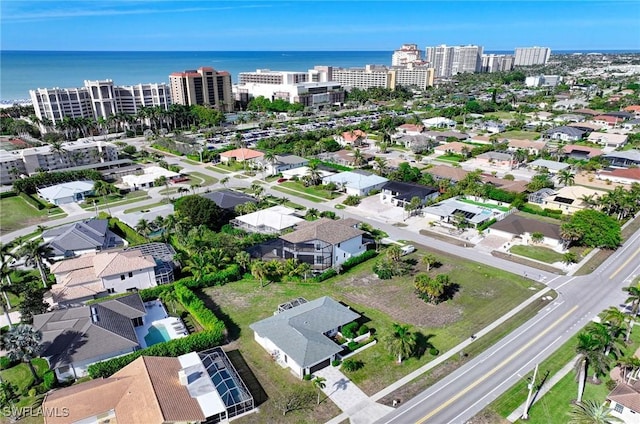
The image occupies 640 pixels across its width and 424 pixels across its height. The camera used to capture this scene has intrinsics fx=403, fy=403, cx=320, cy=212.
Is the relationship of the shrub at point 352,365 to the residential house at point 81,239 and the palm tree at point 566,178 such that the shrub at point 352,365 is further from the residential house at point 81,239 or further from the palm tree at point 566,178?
the palm tree at point 566,178

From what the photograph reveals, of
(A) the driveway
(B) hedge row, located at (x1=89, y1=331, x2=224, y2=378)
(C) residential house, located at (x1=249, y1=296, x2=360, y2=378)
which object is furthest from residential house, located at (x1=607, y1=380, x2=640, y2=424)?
(B) hedge row, located at (x1=89, y1=331, x2=224, y2=378)

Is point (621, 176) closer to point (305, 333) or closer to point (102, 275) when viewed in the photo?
point (305, 333)

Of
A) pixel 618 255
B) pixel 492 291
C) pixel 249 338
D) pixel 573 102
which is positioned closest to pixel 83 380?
pixel 249 338

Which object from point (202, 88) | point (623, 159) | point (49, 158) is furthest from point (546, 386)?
point (202, 88)

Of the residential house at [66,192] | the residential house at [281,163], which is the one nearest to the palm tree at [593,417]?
the residential house at [281,163]

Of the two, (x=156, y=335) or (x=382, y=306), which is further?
(x=382, y=306)

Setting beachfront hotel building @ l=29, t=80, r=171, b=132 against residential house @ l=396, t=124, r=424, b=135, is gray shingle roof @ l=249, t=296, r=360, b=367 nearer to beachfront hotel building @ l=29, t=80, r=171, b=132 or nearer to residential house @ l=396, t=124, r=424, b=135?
residential house @ l=396, t=124, r=424, b=135

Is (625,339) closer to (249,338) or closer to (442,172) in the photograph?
(249,338)
